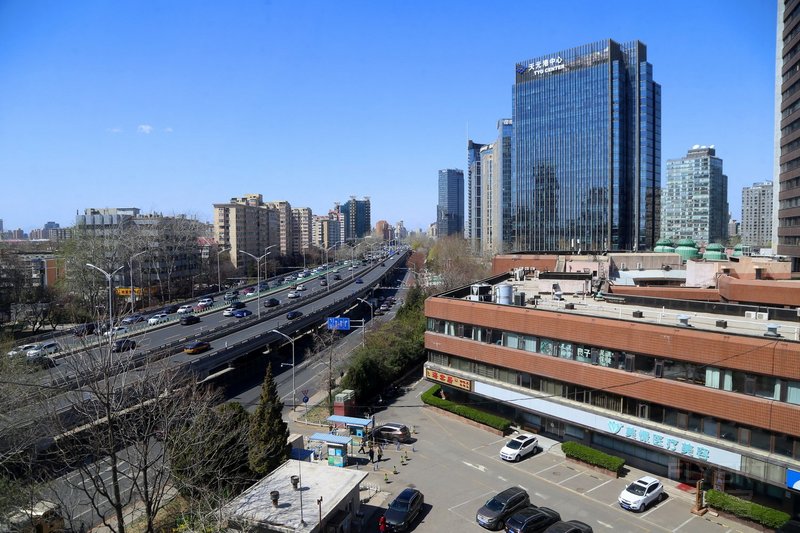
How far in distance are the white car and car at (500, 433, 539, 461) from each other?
2872 cm

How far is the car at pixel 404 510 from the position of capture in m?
18.5

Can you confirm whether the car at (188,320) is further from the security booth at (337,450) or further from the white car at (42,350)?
the security booth at (337,450)

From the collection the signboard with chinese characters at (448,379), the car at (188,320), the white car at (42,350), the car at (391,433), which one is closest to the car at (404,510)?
the car at (391,433)

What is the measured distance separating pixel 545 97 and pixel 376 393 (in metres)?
93.5

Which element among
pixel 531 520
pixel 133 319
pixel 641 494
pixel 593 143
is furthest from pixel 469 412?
pixel 593 143

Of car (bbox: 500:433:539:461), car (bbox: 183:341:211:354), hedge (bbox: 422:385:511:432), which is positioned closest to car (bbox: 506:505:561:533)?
car (bbox: 500:433:539:461)

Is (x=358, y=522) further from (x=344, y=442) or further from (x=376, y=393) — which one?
(x=376, y=393)

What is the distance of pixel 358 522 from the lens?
750 inches

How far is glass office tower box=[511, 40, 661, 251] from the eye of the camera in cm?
10431

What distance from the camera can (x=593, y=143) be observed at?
349 feet

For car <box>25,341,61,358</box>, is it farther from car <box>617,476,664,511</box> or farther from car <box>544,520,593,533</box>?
car <box>617,476,664,511</box>

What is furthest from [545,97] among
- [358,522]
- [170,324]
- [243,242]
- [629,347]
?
[358,522]

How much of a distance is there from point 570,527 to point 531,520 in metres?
1.31

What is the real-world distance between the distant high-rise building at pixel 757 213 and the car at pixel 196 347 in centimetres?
18138
